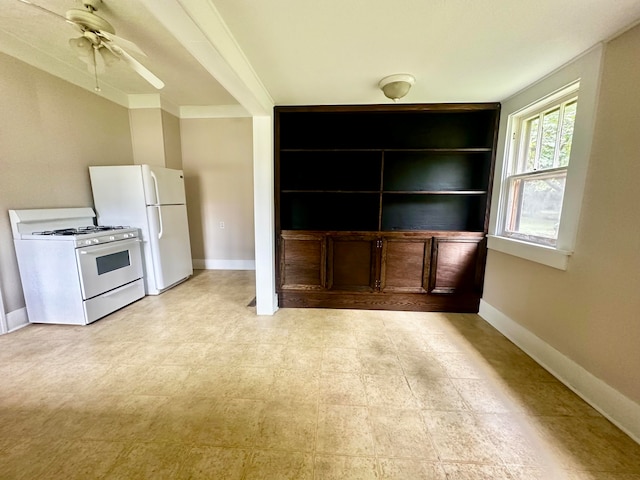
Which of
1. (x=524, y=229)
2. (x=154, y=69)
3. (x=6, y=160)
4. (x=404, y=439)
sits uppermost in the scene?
(x=154, y=69)

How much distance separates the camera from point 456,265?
9.31 feet

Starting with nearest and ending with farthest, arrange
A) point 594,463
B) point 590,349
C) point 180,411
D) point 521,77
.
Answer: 1. point 594,463
2. point 180,411
3. point 590,349
4. point 521,77

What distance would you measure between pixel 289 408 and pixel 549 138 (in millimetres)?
2888

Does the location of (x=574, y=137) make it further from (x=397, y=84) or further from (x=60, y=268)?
(x=60, y=268)

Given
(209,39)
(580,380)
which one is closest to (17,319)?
(209,39)

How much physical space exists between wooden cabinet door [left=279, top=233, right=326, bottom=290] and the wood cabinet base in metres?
0.12

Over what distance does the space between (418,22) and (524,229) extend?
2.00 m

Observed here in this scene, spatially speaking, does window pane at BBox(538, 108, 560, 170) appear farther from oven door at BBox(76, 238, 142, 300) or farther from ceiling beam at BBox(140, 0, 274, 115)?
oven door at BBox(76, 238, 142, 300)

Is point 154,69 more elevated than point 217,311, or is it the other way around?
point 154,69

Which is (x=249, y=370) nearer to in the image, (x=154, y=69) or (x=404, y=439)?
(x=404, y=439)

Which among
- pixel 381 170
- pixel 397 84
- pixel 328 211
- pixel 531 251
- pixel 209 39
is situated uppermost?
pixel 397 84

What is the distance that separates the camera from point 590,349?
5.38 feet

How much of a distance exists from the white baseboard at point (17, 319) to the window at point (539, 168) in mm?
4877

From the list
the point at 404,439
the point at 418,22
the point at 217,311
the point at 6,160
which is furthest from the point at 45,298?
the point at 418,22
